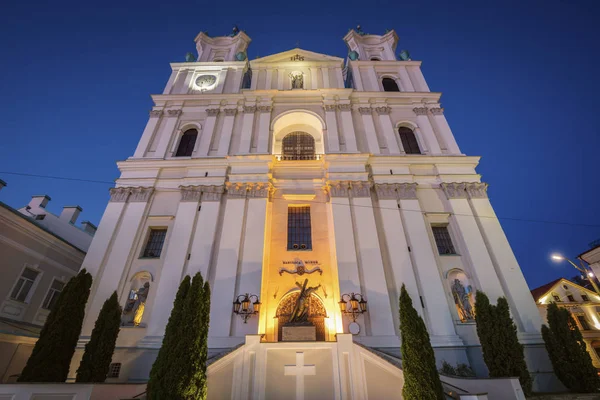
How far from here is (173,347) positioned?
331 inches

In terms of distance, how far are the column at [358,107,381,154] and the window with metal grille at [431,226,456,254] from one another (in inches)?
232

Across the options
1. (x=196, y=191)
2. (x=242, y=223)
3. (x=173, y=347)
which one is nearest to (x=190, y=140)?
(x=196, y=191)

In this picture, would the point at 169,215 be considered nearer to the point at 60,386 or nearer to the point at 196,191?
the point at 196,191

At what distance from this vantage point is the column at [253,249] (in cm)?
1297

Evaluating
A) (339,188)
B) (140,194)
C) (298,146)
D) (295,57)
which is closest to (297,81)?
(295,57)

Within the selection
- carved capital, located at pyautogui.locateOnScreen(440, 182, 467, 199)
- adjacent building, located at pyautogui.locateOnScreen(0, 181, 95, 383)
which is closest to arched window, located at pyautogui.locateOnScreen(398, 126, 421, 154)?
carved capital, located at pyautogui.locateOnScreen(440, 182, 467, 199)

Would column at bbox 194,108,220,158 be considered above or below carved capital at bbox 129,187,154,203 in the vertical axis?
above

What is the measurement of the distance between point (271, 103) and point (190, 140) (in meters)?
6.31

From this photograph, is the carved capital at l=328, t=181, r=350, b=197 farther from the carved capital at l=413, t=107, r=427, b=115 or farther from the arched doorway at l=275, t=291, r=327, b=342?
the carved capital at l=413, t=107, r=427, b=115

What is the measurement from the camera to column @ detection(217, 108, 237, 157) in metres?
19.0

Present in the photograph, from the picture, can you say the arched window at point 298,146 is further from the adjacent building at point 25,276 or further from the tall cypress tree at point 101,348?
the adjacent building at point 25,276

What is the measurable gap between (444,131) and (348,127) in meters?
6.57

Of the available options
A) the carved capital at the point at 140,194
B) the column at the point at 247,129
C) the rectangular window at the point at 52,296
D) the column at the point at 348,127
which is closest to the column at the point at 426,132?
the column at the point at 348,127

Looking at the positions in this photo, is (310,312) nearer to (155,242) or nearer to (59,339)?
(155,242)
